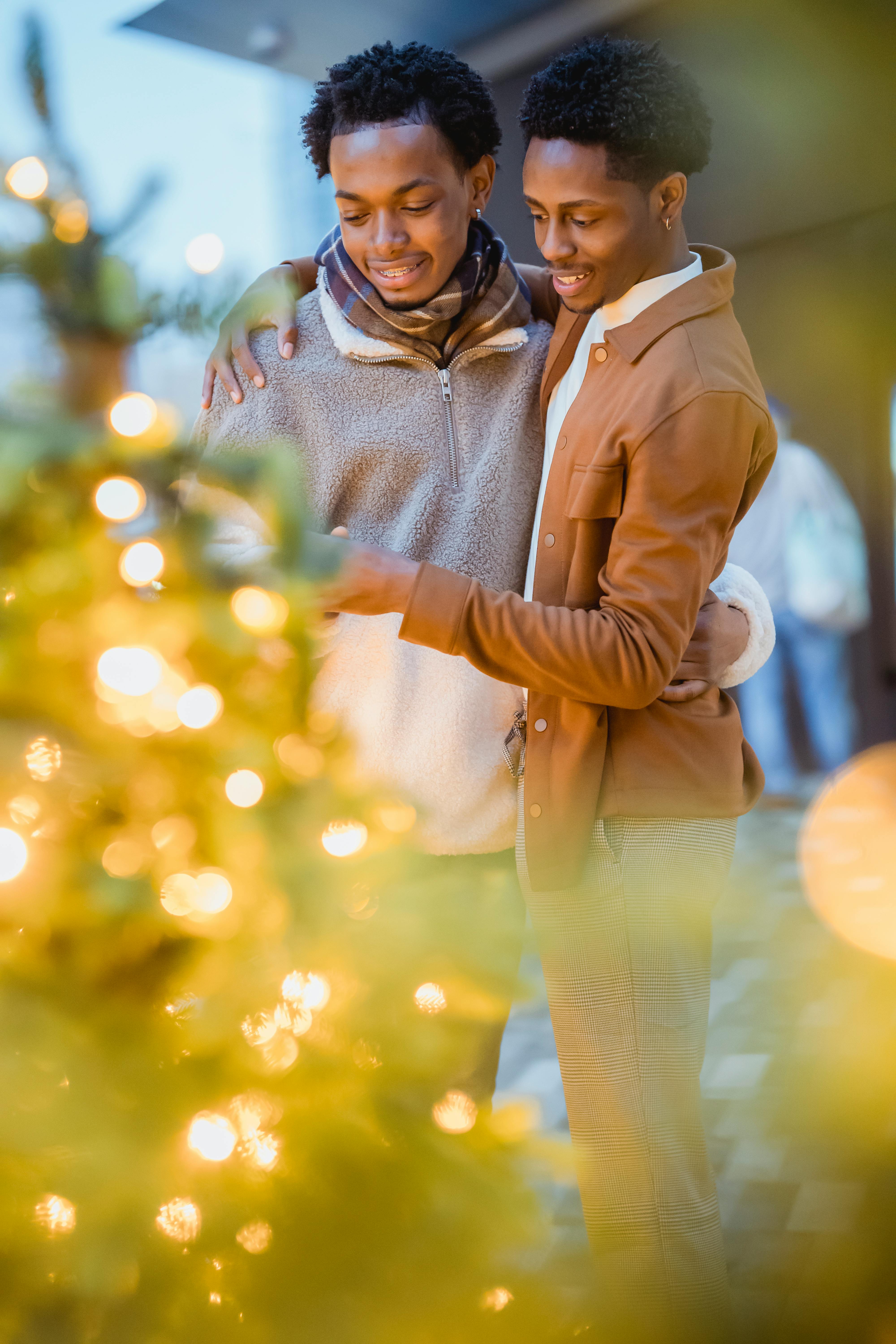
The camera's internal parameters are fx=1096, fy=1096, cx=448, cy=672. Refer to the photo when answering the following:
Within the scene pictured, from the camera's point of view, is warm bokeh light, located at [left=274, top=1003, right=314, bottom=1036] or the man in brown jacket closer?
warm bokeh light, located at [left=274, top=1003, right=314, bottom=1036]

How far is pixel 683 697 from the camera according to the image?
3.95 ft

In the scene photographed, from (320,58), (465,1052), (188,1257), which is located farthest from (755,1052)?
(320,58)

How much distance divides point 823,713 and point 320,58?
3.48 meters

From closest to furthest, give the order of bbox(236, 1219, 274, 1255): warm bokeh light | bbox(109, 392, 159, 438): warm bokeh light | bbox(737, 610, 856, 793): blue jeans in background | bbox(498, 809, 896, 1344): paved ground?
bbox(109, 392, 159, 438): warm bokeh light, bbox(236, 1219, 274, 1255): warm bokeh light, bbox(498, 809, 896, 1344): paved ground, bbox(737, 610, 856, 793): blue jeans in background

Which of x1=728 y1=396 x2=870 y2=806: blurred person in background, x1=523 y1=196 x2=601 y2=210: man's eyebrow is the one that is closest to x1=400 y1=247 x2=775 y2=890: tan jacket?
x1=523 y1=196 x2=601 y2=210: man's eyebrow

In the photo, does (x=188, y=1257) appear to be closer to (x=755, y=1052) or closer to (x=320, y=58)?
(x=755, y=1052)

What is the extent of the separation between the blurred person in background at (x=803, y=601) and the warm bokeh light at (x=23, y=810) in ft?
12.6

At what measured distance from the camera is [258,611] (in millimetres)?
652

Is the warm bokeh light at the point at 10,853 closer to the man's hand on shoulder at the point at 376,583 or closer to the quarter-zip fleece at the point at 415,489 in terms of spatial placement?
the man's hand on shoulder at the point at 376,583

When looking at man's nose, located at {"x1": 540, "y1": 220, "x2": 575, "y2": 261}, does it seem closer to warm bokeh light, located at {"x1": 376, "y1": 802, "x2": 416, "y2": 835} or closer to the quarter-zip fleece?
the quarter-zip fleece

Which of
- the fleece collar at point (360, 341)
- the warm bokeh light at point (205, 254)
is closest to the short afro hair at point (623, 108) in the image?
the fleece collar at point (360, 341)

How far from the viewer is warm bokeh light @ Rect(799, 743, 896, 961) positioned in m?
3.21

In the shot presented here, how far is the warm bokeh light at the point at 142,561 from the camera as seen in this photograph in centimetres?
64

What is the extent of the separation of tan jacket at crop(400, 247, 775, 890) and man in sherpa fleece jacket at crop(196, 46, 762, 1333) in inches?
3.7
